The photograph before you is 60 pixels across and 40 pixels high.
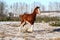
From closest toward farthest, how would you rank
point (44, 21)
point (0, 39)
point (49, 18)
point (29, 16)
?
point (0, 39), point (29, 16), point (44, 21), point (49, 18)

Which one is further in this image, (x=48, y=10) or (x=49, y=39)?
(x=48, y=10)

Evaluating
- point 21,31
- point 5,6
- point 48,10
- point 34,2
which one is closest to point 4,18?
point 5,6

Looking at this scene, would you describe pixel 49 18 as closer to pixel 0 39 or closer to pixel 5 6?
pixel 5 6

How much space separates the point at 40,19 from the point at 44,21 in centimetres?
61

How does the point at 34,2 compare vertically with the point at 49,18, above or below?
above

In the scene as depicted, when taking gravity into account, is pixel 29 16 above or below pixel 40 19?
above

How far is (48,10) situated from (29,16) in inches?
285

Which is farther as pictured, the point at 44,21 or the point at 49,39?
the point at 44,21

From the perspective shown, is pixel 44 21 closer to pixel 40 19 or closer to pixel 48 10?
pixel 40 19

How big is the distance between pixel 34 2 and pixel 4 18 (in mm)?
2696

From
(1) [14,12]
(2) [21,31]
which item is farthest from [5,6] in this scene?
(2) [21,31]

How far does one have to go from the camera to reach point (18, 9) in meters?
16.4

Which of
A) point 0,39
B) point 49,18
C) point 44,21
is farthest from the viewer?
point 49,18

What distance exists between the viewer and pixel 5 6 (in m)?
16.3
